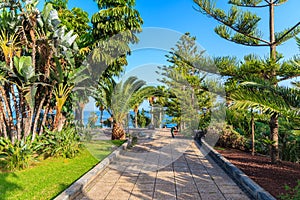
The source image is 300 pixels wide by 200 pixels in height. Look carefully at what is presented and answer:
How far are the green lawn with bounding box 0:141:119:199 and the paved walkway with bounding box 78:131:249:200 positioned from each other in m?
0.46

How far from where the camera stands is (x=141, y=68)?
1159cm

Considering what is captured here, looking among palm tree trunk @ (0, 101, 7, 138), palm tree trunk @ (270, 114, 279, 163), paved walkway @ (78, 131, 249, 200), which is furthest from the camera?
palm tree trunk @ (0, 101, 7, 138)

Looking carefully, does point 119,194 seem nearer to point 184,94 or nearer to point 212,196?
point 212,196

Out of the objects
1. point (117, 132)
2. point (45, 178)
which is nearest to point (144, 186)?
point (45, 178)

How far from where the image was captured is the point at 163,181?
439 centimetres

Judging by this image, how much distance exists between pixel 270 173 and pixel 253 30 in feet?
11.1

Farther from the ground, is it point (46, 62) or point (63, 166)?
point (46, 62)

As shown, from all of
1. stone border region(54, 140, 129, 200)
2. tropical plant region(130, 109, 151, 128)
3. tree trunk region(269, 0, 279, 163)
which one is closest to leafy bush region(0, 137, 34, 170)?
stone border region(54, 140, 129, 200)

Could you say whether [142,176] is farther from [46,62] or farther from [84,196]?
[46,62]

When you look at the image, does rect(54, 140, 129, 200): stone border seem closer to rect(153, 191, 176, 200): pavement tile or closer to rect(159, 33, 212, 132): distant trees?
rect(153, 191, 176, 200): pavement tile

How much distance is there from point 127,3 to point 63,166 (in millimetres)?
8122

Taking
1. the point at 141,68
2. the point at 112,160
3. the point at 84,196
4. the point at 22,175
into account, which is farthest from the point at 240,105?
the point at 141,68

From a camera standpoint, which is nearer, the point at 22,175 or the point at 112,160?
the point at 22,175

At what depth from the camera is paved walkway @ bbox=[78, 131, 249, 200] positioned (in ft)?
12.1
